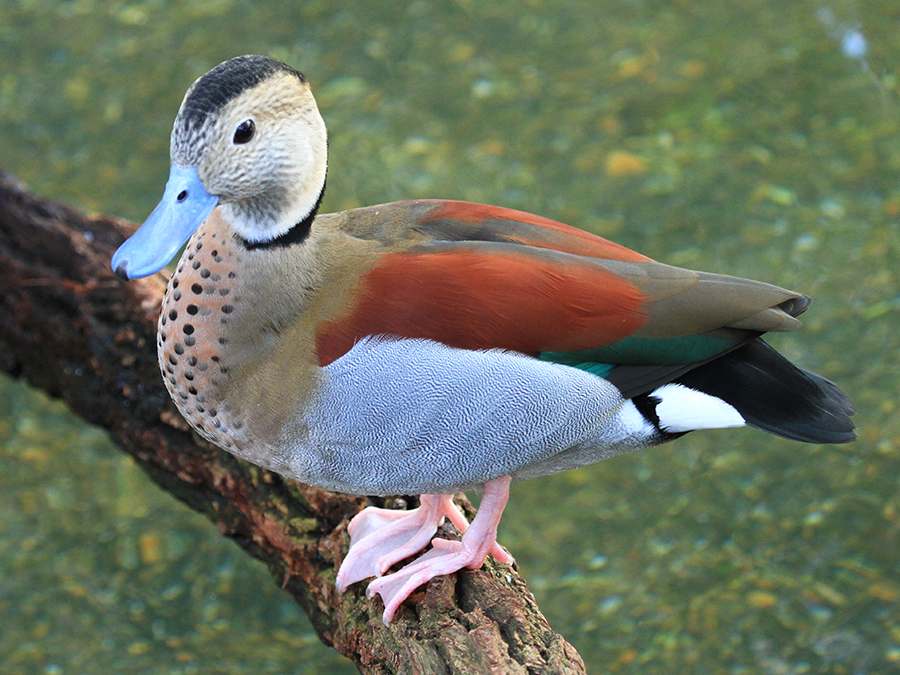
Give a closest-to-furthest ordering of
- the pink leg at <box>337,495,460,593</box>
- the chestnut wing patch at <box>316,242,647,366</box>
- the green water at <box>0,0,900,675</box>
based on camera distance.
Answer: the chestnut wing patch at <box>316,242,647,366</box>, the pink leg at <box>337,495,460,593</box>, the green water at <box>0,0,900,675</box>

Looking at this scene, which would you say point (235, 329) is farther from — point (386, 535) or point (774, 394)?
point (774, 394)

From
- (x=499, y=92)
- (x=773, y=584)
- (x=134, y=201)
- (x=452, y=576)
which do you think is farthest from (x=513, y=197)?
(x=452, y=576)

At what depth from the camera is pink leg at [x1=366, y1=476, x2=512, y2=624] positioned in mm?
2277

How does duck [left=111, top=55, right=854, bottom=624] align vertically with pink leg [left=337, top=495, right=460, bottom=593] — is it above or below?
above

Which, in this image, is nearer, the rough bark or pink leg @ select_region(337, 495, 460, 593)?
the rough bark

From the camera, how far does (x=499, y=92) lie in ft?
17.3

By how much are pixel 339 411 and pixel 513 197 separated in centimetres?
296

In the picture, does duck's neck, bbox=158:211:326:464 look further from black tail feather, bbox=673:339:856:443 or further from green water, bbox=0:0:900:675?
green water, bbox=0:0:900:675

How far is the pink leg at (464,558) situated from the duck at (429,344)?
14 cm

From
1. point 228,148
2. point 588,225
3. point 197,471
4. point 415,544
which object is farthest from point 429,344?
point 588,225

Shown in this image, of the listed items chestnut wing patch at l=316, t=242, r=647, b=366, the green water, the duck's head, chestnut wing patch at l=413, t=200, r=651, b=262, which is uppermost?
the duck's head

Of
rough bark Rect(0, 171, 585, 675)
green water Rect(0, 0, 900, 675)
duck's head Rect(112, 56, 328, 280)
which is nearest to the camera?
duck's head Rect(112, 56, 328, 280)

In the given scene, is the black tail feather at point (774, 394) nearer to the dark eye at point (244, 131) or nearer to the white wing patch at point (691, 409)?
the white wing patch at point (691, 409)

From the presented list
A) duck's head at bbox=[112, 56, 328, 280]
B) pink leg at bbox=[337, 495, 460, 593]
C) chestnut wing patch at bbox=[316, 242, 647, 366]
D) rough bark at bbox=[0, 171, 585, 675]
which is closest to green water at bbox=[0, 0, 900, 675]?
rough bark at bbox=[0, 171, 585, 675]
